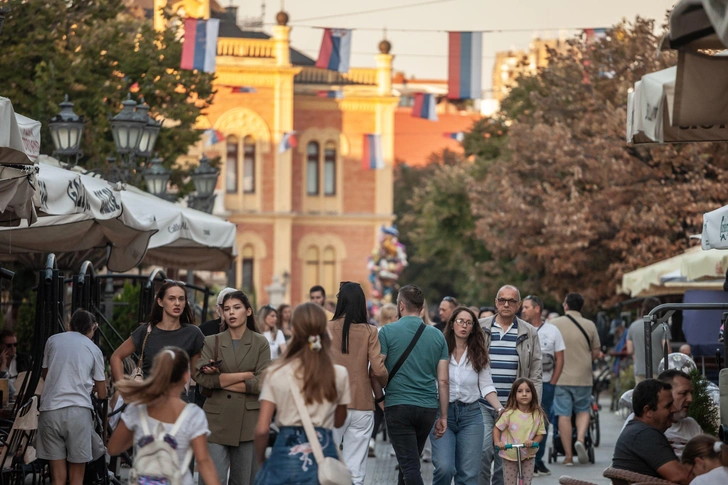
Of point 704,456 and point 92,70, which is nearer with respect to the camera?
point 704,456

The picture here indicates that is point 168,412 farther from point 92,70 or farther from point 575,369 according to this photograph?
point 92,70

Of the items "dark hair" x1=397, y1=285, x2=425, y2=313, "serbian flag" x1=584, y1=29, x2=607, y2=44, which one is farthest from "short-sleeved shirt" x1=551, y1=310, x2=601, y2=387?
"serbian flag" x1=584, y1=29, x2=607, y2=44

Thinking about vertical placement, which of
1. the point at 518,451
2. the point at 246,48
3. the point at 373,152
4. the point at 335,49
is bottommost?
the point at 518,451

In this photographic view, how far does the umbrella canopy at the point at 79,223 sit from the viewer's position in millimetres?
10461

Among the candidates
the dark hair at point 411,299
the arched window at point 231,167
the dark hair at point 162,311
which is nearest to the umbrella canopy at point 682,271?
the dark hair at point 411,299

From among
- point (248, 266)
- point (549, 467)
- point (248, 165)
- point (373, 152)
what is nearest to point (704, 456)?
point (549, 467)

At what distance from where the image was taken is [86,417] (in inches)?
420

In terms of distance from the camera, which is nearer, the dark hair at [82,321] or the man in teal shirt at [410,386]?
the man in teal shirt at [410,386]

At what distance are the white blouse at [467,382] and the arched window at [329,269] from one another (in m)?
58.5

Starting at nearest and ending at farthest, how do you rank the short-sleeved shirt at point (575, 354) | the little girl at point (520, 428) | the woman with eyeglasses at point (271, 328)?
the little girl at point (520, 428) → the short-sleeved shirt at point (575, 354) → the woman with eyeglasses at point (271, 328)

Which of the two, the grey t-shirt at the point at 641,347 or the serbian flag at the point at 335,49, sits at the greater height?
the serbian flag at the point at 335,49

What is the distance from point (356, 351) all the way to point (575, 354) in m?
5.82

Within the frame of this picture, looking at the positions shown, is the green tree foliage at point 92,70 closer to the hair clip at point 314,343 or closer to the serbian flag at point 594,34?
the serbian flag at point 594,34

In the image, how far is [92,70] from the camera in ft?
74.9
